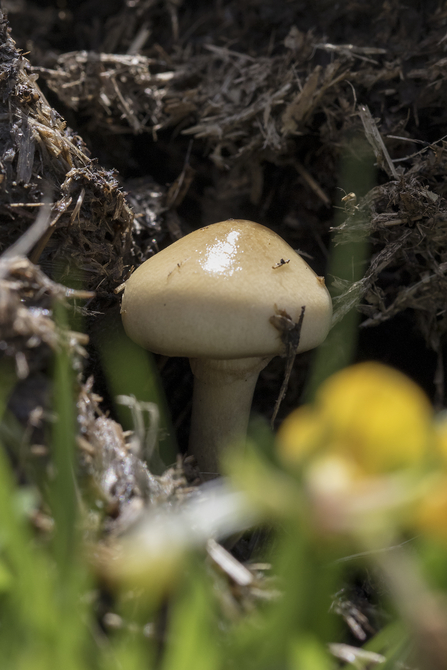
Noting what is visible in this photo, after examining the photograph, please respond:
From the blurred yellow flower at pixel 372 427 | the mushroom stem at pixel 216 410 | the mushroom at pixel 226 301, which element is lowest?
the mushroom stem at pixel 216 410

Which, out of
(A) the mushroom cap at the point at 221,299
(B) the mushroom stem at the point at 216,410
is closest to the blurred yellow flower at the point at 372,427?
(A) the mushroom cap at the point at 221,299

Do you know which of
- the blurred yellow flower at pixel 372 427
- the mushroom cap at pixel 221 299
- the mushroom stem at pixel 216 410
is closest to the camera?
the blurred yellow flower at pixel 372 427

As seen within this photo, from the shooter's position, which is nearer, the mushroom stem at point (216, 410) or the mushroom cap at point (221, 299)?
the mushroom cap at point (221, 299)

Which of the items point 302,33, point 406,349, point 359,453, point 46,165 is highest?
point 302,33

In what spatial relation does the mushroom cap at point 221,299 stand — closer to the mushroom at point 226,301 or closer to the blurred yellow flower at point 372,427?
the mushroom at point 226,301

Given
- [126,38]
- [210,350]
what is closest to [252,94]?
[126,38]

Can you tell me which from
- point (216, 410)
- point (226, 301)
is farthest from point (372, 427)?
point (216, 410)

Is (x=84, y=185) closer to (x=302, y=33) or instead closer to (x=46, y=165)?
(x=46, y=165)
